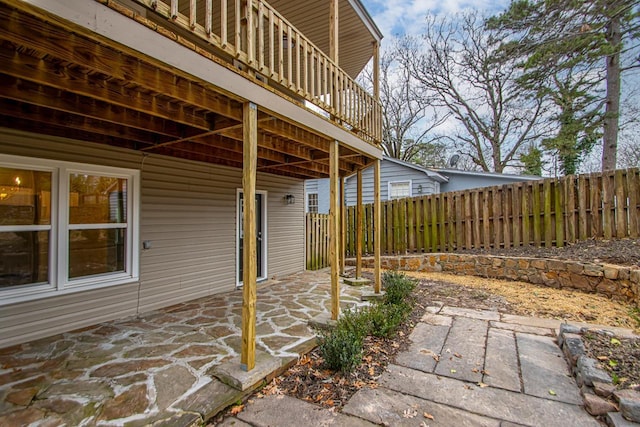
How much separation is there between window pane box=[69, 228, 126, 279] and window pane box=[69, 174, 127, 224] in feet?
0.55

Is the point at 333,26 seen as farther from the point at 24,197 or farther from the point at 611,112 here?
the point at 611,112

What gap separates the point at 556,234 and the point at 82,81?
835cm

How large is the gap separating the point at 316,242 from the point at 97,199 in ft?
17.7

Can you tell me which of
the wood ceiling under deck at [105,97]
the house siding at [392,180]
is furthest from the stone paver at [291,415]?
the house siding at [392,180]

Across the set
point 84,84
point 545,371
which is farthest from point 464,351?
point 84,84

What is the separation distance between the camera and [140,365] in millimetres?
2855

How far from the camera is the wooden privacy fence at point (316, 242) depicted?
8.24 meters

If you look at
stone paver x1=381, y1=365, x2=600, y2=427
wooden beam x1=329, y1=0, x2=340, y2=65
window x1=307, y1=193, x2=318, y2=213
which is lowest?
stone paver x1=381, y1=365, x2=600, y2=427

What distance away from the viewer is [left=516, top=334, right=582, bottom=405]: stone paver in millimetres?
2586

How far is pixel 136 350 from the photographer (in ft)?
10.4

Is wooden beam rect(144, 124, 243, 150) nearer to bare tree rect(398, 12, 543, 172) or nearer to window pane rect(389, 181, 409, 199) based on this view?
window pane rect(389, 181, 409, 199)

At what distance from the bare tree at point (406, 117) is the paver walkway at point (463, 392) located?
15.7 meters

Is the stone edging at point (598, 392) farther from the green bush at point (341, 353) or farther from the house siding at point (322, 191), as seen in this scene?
the house siding at point (322, 191)

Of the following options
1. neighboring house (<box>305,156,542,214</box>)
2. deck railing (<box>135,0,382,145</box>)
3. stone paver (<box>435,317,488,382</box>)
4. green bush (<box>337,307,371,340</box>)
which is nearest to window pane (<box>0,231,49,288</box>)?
deck railing (<box>135,0,382,145</box>)
